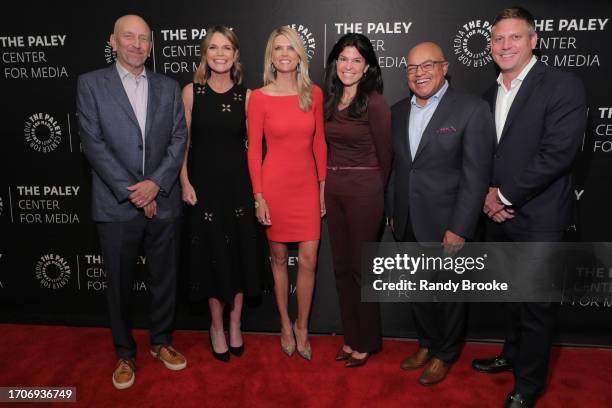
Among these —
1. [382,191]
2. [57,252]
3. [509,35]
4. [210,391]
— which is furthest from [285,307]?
[509,35]

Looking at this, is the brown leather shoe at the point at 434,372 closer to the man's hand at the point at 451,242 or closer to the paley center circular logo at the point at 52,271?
the man's hand at the point at 451,242

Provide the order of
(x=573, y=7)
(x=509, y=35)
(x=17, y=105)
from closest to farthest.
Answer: (x=509, y=35)
(x=573, y=7)
(x=17, y=105)

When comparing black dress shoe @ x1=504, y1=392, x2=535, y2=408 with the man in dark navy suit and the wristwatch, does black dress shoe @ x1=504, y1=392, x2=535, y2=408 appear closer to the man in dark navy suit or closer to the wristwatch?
the man in dark navy suit

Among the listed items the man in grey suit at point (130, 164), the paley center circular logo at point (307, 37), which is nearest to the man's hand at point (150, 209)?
the man in grey suit at point (130, 164)

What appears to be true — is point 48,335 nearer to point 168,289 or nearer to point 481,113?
point 168,289

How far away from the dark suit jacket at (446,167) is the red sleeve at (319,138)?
17.4 inches

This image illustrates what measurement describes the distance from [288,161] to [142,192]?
849 millimetres

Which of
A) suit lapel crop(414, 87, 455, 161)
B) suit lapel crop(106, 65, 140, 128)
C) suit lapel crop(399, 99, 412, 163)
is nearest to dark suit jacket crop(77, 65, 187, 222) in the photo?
suit lapel crop(106, 65, 140, 128)

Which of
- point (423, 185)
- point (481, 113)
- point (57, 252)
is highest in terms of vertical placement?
point (481, 113)

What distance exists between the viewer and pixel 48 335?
11.6 ft

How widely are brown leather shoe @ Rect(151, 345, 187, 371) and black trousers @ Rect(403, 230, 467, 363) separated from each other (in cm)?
150

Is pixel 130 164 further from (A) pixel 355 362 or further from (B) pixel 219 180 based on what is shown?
(A) pixel 355 362

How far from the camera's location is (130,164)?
270 cm

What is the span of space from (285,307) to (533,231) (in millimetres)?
1602
